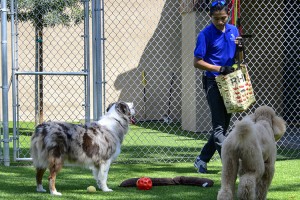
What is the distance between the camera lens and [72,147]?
6.80 meters

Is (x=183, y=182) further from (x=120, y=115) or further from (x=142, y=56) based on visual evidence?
(x=142, y=56)

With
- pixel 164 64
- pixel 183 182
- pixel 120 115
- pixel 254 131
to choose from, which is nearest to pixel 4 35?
pixel 120 115

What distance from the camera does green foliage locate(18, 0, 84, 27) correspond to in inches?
519

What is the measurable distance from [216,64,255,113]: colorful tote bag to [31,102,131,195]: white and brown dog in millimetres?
1322

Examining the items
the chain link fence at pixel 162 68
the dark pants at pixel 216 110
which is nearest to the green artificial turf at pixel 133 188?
the dark pants at pixel 216 110

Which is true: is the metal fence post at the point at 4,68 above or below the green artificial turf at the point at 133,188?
above

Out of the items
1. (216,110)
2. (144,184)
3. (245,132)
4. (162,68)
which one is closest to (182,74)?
(162,68)

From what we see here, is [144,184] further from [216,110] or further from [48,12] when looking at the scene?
[48,12]

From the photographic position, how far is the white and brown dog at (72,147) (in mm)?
6723

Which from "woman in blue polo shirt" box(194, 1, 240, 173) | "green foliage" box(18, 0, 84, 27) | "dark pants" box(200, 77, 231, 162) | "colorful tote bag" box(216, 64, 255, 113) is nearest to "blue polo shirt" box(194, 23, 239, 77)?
"woman in blue polo shirt" box(194, 1, 240, 173)

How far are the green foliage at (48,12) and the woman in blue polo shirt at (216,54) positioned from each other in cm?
575

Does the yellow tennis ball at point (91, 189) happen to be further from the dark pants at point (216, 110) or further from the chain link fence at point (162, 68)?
the chain link fence at point (162, 68)

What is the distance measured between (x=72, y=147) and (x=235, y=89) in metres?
1.95

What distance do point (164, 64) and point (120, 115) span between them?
407 inches
